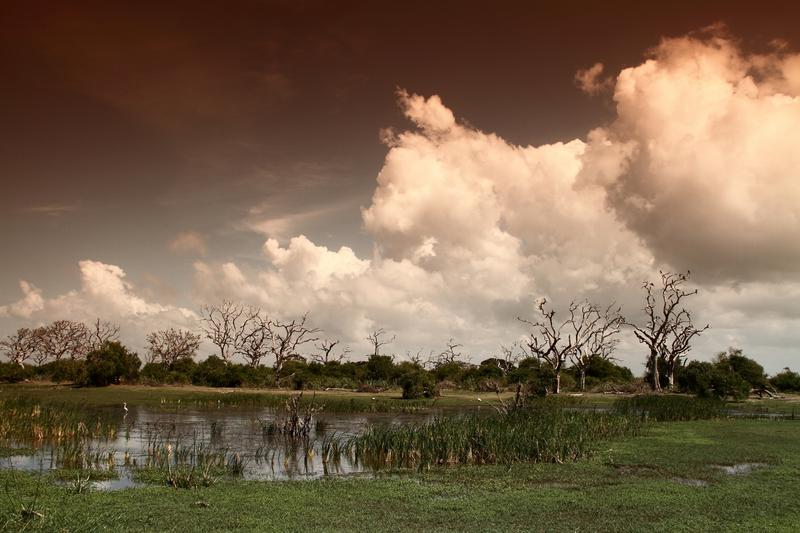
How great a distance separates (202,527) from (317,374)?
54.8 m

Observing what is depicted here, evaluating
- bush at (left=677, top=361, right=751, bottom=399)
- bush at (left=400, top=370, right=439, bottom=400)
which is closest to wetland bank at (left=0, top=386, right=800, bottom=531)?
bush at (left=677, top=361, right=751, bottom=399)

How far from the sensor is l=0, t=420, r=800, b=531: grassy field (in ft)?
36.3

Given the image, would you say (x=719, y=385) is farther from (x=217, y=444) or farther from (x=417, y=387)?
(x=217, y=444)

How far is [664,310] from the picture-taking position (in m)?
59.9

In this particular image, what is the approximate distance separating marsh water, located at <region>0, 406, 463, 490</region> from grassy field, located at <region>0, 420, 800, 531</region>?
2205 mm

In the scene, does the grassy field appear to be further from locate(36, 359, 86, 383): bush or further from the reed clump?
locate(36, 359, 86, 383): bush

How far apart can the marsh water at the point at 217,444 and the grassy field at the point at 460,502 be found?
2.21 metres

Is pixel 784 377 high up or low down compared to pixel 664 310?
down

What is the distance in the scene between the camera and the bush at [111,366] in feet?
169

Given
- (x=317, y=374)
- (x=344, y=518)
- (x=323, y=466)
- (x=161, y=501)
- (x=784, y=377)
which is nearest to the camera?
(x=344, y=518)

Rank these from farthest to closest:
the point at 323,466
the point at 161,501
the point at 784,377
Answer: the point at 784,377 < the point at 323,466 < the point at 161,501

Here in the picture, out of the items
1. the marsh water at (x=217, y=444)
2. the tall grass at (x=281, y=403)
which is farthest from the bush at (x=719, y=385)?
the marsh water at (x=217, y=444)

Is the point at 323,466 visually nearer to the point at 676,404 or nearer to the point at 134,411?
the point at 134,411

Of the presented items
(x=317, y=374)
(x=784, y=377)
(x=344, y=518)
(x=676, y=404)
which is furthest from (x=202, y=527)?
(x=784, y=377)
